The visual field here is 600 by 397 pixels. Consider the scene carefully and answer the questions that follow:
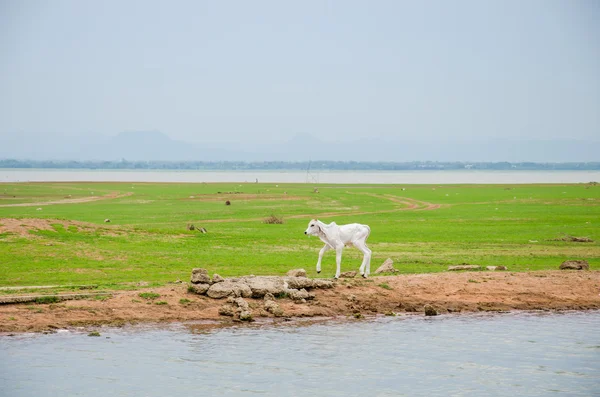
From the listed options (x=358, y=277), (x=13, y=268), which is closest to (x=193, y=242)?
(x=13, y=268)

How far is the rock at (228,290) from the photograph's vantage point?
24.1 meters

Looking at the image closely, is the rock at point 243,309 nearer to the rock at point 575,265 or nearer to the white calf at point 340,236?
the white calf at point 340,236

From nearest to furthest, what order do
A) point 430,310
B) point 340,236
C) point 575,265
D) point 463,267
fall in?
1. point 430,310
2. point 340,236
3. point 463,267
4. point 575,265

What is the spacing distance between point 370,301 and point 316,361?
242 inches

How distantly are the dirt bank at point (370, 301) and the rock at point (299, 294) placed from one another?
0.19m

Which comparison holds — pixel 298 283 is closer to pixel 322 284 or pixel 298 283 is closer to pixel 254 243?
pixel 322 284

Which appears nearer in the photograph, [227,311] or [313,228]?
[227,311]

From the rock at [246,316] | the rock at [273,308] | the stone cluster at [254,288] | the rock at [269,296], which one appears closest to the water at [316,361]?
the rock at [246,316]

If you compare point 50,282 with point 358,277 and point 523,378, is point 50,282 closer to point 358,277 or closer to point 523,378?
point 358,277

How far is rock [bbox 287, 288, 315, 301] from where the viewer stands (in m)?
24.4

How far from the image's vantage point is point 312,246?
130ft

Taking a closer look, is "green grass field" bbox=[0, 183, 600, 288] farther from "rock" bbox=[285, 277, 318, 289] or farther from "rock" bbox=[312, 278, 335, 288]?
"rock" bbox=[285, 277, 318, 289]

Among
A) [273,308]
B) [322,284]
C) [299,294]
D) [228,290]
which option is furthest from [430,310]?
[228,290]

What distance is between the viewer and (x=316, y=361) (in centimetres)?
1920
